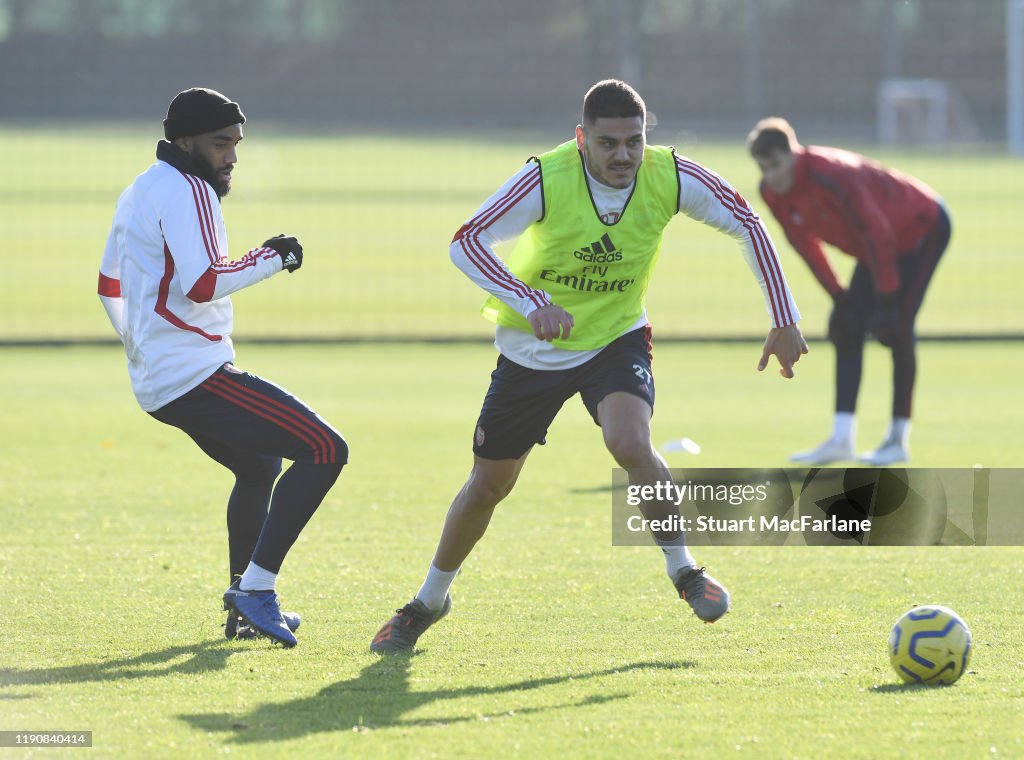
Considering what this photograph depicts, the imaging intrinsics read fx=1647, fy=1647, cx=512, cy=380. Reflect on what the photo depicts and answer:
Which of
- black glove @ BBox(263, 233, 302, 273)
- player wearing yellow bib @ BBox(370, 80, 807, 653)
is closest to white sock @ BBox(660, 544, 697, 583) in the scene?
player wearing yellow bib @ BBox(370, 80, 807, 653)

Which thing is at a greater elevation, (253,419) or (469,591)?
(253,419)

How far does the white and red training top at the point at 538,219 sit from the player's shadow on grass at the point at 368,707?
4.21 ft

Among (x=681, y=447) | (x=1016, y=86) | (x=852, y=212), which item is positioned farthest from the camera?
(x=1016, y=86)

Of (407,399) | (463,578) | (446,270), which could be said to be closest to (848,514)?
(463,578)

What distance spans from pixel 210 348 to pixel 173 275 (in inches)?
12.5

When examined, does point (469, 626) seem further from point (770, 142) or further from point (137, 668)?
point (770, 142)

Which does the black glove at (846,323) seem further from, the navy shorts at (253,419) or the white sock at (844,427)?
the navy shorts at (253,419)

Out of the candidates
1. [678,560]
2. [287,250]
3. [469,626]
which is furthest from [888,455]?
[287,250]

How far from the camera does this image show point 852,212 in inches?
399

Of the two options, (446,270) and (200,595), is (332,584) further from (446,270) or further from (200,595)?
(446,270)

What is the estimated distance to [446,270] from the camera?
25.2 meters

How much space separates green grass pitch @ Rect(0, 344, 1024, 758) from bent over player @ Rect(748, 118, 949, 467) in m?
0.53

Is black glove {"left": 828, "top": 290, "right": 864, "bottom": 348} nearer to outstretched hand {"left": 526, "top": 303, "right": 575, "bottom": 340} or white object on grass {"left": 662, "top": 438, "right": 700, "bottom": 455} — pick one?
white object on grass {"left": 662, "top": 438, "right": 700, "bottom": 455}

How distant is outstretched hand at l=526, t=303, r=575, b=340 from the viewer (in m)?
5.69
